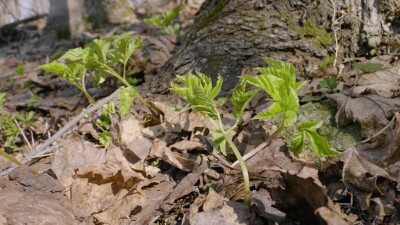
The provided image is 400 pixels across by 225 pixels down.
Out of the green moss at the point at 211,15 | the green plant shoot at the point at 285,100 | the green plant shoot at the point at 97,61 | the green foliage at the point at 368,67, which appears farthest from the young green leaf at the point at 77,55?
the green foliage at the point at 368,67

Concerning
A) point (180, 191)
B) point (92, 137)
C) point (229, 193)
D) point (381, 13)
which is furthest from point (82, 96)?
point (381, 13)

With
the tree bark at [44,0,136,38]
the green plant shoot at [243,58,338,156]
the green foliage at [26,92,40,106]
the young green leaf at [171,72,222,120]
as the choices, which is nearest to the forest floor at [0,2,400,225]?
the green plant shoot at [243,58,338,156]

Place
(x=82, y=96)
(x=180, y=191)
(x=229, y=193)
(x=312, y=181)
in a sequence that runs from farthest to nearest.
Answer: (x=82, y=96) → (x=180, y=191) → (x=229, y=193) → (x=312, y=181)

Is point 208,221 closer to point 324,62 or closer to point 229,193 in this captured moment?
point 229,193

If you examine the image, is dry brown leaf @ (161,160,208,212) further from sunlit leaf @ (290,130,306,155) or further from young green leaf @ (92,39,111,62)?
young green leaf @ (92,39,111,62)

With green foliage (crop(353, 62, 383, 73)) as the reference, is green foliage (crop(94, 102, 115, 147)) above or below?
below

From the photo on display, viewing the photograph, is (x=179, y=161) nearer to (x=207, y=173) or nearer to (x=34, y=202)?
(x=207, y=173)
